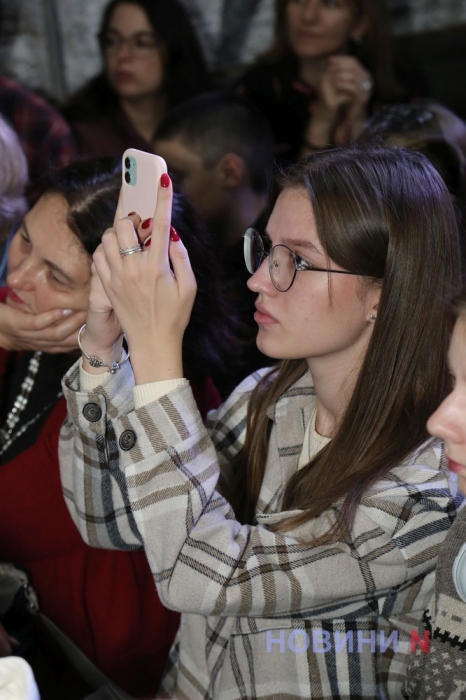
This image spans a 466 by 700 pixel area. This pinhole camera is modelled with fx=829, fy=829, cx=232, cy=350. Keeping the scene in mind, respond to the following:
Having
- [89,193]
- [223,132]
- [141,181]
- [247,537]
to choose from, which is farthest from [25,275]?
[223,132]

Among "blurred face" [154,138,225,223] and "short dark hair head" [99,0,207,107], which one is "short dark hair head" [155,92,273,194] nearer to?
"blurred face" [154,138,225,223]

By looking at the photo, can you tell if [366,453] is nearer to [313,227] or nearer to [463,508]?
[463,508]

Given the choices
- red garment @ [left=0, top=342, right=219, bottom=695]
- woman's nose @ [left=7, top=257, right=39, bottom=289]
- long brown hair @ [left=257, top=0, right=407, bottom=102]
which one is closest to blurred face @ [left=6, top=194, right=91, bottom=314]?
woman's nose @ [left=7, top=257, right=39, bottom=289]

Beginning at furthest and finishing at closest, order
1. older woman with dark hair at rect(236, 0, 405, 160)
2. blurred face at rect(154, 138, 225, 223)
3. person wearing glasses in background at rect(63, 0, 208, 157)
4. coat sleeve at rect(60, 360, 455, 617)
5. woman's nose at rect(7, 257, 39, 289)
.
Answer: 1. person wearing glasses in background at rect(63, 0, 208, 157)
2. older woman with dark hair at rect(236, 0, 405, 160)
3. blurred face at rect(154, 138, 225, 223)
4. woman's nose at rect(7, 257, 39, 289)
5. coat sleeve at rect(60, 360, 455, 617)

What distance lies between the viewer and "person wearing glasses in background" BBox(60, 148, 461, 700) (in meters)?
1.02

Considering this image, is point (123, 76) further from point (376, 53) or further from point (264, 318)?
point (264, 318)

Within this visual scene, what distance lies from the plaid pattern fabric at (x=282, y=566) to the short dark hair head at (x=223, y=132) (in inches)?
56.2

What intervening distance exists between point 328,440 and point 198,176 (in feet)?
4.55

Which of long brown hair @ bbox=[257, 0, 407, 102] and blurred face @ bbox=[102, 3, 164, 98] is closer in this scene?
long brown hair @ bbox=[257, 0, 407, 102]

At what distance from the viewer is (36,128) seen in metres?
2.83

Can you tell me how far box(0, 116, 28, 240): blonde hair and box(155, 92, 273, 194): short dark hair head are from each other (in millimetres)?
563

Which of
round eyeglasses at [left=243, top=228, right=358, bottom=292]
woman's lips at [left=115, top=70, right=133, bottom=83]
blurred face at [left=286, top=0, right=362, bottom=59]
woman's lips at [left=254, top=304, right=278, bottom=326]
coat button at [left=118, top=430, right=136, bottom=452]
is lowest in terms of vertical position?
coat button at [left=118, top=430, right=136, bottom=452]

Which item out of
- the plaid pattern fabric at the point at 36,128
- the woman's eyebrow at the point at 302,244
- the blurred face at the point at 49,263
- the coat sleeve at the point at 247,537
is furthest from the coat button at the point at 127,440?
the plaid pattern fabric at the point at 36,128

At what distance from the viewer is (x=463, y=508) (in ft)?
3.21
